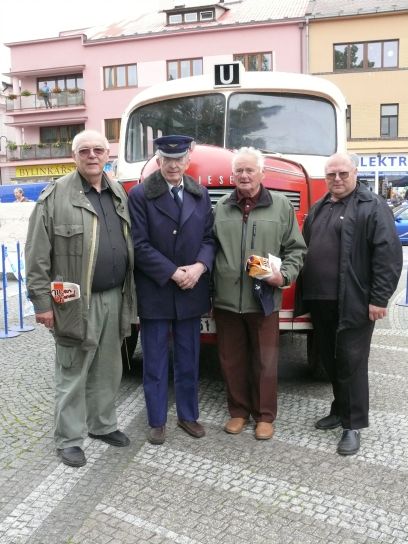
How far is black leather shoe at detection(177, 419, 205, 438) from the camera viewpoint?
12.9 feet

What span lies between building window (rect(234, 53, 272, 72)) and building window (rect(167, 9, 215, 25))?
8.85 ft

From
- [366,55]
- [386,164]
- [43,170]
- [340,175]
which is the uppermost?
[366,55]

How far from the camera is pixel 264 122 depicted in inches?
207

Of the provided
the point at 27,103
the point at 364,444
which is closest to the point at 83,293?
the point at 364,444

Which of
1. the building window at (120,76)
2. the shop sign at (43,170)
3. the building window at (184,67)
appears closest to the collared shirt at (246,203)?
the building window at (184,67)

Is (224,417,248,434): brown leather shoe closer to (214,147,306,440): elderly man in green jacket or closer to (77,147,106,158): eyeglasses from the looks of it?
(214,147,306,440): elderly man in green jacket

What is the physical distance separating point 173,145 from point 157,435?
1.88m

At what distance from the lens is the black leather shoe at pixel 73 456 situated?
3486mm

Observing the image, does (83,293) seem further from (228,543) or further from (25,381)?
(25,381)

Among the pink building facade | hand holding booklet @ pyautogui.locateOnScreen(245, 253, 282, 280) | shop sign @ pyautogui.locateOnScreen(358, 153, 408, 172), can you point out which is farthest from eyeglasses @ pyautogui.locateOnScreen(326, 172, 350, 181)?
the pink building facade

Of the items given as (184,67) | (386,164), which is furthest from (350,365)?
(184,67)

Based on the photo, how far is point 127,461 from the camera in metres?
3.57

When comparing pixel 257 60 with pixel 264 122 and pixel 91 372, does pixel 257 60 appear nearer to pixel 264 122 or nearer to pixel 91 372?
pixel 264 122

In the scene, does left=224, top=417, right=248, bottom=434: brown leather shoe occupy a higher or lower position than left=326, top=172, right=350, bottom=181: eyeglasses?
lower
